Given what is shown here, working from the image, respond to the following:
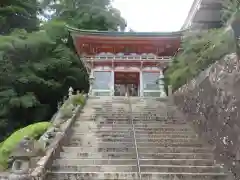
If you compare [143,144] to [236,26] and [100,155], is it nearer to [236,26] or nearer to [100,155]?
[100,155]

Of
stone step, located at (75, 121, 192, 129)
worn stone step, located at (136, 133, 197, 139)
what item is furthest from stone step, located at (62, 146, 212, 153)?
stone step, located at (75, 121, 192, 129)

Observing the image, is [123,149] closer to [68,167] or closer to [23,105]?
[68,167]

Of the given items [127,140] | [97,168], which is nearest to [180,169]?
[97,168]

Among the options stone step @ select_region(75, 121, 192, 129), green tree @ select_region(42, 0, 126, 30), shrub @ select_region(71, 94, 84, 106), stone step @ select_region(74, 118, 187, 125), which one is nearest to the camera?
stone step @ select_region(75, 121, 192, 129)

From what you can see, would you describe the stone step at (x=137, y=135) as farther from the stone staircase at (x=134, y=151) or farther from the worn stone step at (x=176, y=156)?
the worn stone step at (x=176, y=156)

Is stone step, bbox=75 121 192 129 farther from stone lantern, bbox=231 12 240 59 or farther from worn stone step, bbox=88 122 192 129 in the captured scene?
stone lantern, bbox=231 12 240 59

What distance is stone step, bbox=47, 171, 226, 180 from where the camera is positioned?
600 centimetres

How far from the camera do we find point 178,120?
33.7ft

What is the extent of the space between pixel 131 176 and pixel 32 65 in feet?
37.2

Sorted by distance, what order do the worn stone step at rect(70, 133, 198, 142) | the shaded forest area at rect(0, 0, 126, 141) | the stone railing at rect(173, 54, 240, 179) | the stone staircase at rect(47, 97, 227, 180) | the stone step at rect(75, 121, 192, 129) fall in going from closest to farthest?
the stone railing at rect(173, 54, 240, 179)
the stone staircase at rect(47, 97, 227, 180)
the worn stone step at rect(70, 133, 198, 142)
the stone step at rect(75, 121, 192, 129)
the shaded forest area at rect(0, 0, 126, 141)

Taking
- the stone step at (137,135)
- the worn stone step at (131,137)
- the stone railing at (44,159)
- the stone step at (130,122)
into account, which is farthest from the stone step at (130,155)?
the stone step at (130,122)

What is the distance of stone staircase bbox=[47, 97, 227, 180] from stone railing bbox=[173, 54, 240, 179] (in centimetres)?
34

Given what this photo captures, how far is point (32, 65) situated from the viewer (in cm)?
1592

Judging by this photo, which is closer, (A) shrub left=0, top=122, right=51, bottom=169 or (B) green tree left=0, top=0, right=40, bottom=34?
(A) shrub left=0, top=122, right=51, bottom=169
